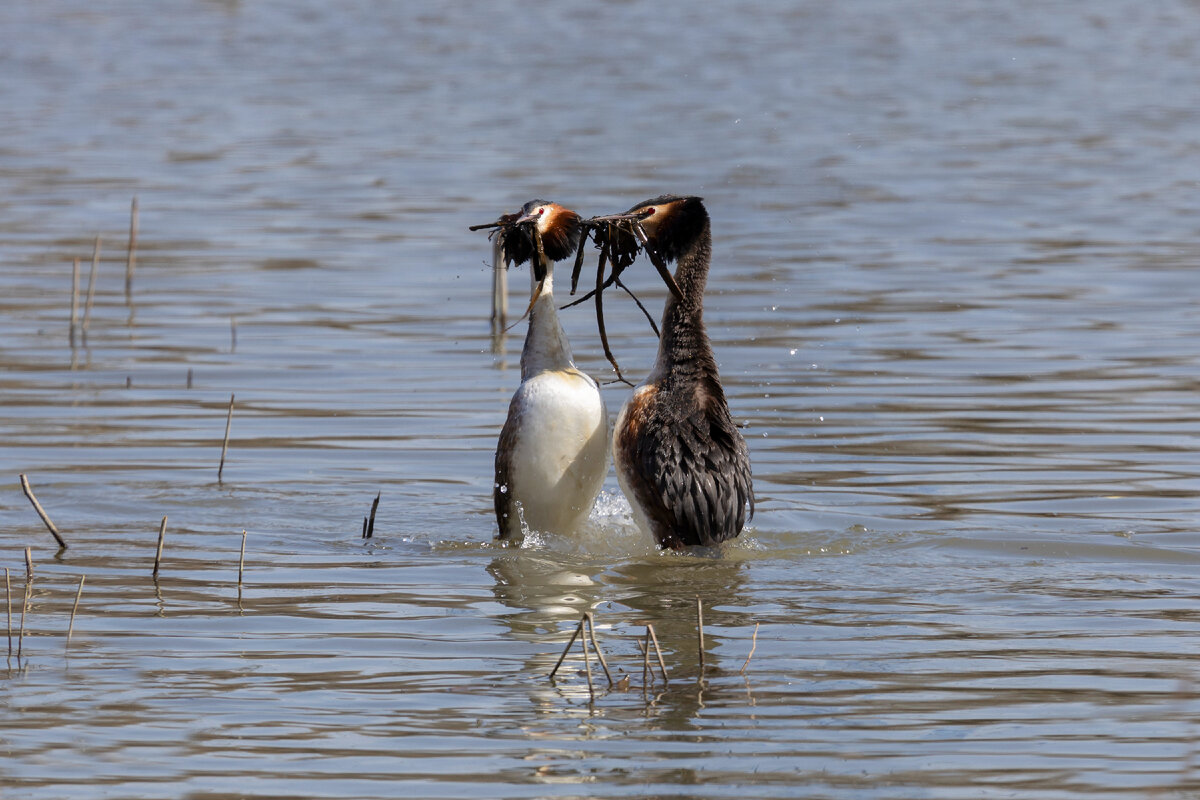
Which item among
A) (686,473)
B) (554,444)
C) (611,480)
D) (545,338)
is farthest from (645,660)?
(611,480)

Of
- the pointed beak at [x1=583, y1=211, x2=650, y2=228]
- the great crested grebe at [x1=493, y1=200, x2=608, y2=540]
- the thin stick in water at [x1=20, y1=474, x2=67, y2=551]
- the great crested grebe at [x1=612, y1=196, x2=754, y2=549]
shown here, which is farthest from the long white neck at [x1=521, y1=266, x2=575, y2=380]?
the thin stick in water at [x1=20, y1=474, x2=67, y2=551]

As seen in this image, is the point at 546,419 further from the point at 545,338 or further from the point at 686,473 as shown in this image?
the point at 686,473

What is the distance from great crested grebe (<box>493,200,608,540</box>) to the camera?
315 inches

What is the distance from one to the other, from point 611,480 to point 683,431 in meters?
1.83

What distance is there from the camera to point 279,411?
1097cm

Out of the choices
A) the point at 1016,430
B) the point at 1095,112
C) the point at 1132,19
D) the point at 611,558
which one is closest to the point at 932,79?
the point at 1095,112

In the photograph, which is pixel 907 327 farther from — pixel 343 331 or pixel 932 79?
pixel 932 79

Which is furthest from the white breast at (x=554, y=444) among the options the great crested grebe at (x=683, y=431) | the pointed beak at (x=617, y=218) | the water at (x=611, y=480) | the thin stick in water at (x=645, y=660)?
the thin stick in water at (x=645, y=660)

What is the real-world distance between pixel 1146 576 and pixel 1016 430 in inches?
110

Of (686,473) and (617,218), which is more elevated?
(617,218)

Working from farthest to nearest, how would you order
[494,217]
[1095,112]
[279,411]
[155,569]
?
[1095,112], [494,217], [279,411], [155,569]

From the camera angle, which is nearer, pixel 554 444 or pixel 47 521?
pixel 47 521

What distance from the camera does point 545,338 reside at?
8.09 metres

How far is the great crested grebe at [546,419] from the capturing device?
315 inches
